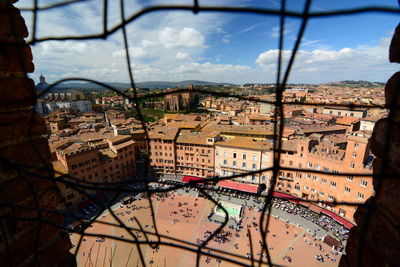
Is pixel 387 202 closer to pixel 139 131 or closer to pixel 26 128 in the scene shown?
pixel 26 128

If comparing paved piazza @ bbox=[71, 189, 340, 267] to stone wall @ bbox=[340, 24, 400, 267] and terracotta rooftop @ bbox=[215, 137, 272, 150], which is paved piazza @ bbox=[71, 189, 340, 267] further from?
stone wall @ bbox=[340, 24, 400, 267]

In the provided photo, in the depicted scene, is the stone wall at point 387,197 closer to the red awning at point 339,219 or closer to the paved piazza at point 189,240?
the paved piazza at point 189,240

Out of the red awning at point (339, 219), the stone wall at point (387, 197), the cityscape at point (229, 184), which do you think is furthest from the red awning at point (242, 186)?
the stone wall at point (387, 197)

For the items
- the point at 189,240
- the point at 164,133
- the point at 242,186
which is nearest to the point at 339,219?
the point at 242,186

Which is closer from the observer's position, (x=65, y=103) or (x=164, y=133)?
(x=164, y=133)

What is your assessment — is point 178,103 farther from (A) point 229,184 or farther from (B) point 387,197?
(B) point 387,197
